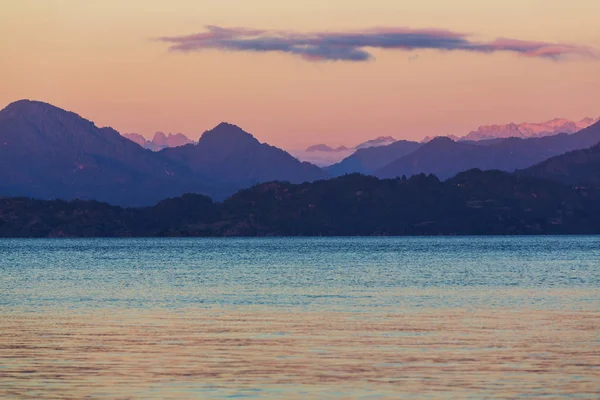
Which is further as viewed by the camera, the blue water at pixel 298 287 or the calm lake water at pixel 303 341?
the blue water at pixel 298 287

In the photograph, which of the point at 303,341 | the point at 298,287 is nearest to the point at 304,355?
the point at 303,341

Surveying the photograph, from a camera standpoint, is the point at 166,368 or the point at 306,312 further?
the point at 306,312

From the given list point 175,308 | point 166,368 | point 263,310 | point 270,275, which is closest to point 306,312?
point 263,310

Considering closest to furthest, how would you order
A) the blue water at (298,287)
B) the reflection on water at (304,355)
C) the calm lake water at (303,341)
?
the reflection on water at (304,355) → the calm lake water at (303,341) → the blue water at (298,287)

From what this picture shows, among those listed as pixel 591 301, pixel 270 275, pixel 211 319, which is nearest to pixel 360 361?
pixel 211 319

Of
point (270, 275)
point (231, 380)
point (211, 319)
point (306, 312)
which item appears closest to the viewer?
point (231, 380)

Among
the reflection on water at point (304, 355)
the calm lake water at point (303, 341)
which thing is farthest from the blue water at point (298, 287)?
the reflection on water at point (304, 355)

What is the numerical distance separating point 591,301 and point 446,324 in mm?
20194

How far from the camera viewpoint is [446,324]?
61.1m

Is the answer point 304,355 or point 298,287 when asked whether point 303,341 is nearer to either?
point 304,355

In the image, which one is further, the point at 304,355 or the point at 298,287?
the point at 298,287

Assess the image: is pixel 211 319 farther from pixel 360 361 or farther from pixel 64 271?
pixel 64 271

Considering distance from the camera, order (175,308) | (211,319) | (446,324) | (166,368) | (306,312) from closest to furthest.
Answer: (166,368) → (446,324) → (211,319) → (306,312) → (175,308)

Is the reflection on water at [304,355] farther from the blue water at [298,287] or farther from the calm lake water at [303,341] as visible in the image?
the blue water at [298,287]
